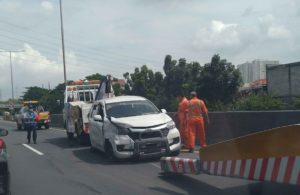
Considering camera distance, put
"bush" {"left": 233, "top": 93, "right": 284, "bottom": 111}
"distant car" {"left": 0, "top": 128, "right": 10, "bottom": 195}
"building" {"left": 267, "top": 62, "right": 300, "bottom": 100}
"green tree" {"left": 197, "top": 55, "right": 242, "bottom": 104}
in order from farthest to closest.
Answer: "green tree" {"left": 197, "top": 55, "right": 242, "bottom": 104} < "building" {"left": 267, "top": 62, "right": 300, "bottom": 100} < "bush" {"left": 233, "top": 93, "right": 284, "bottom": 111} < "distant car" {"left": 0, "top": 128, "right": 10, "bottom": 195}

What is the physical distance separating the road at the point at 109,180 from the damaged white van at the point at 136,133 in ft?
1.12

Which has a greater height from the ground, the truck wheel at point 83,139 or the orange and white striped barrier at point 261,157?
the orange and white striped barrier at point 261,157

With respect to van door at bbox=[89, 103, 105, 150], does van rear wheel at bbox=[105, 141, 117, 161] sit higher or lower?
lower

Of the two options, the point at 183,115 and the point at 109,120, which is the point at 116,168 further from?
the point at 183,115

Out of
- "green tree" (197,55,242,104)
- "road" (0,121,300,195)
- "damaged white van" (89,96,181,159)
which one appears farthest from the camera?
"green tree" (197,55,242,104)

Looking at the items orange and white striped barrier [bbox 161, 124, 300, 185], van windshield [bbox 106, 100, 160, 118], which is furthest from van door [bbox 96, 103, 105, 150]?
orange and white striped barrier [bbox 161, 124, 300, 185]

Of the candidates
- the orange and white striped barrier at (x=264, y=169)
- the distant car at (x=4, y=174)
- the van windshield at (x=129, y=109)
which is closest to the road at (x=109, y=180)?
the orange and white striped barrier at (x=264, y=169)

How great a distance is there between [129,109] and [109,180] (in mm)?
3859

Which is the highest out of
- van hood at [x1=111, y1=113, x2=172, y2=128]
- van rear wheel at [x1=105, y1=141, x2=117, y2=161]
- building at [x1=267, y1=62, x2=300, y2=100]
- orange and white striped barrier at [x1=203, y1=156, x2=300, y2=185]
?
building at [x1=267, y1=62, x2=300, y2=100]

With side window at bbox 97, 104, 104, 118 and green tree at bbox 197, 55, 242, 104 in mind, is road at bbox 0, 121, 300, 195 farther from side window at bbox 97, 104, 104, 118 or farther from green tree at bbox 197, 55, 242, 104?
green tree at bbox 197, 55, 242, 104

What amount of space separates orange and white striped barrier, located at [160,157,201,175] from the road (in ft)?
0.69

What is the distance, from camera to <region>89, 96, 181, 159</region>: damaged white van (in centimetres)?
1229

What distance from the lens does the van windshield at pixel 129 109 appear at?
44.5 ft

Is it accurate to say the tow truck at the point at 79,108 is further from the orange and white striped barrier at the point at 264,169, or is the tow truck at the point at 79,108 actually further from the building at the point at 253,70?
the building at the point at 253,70
